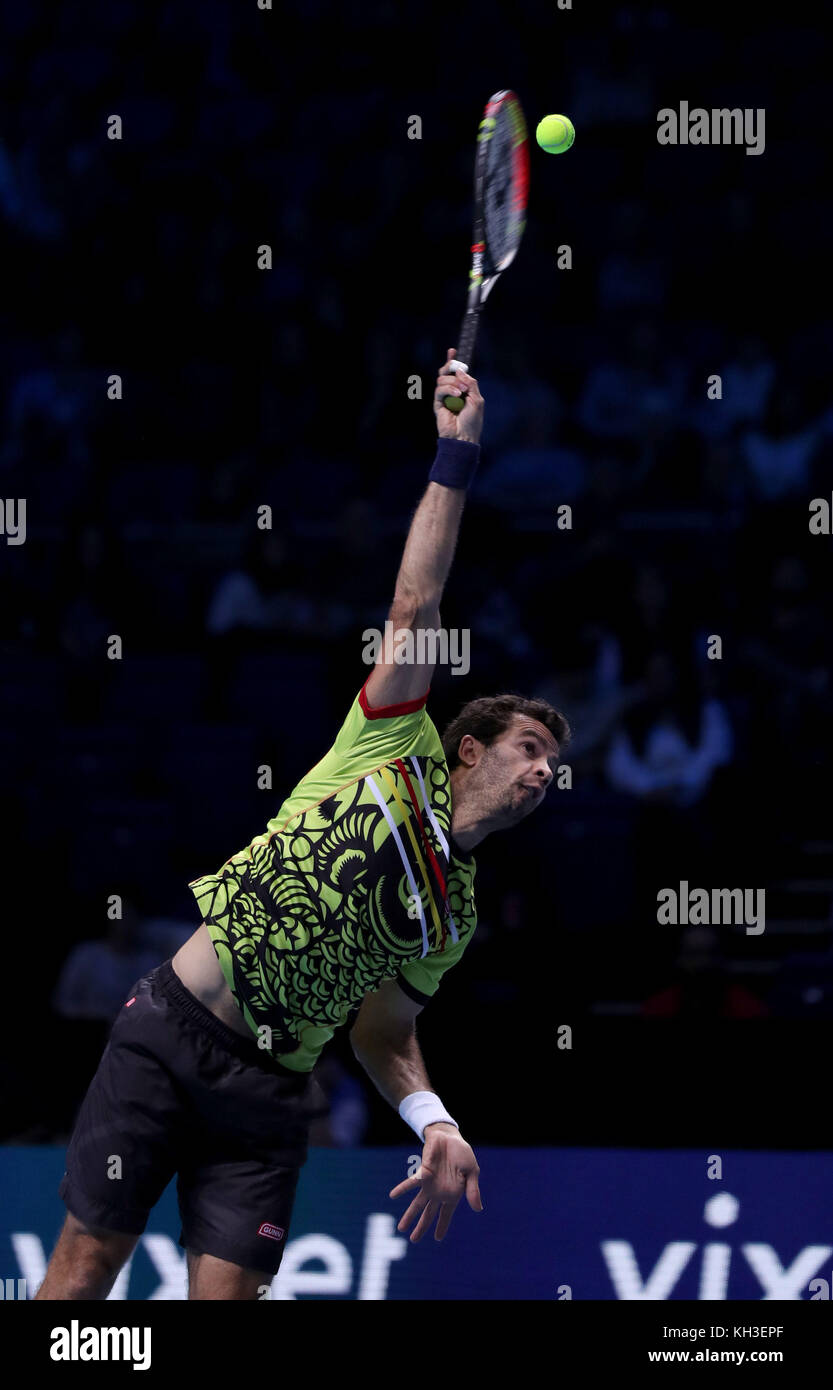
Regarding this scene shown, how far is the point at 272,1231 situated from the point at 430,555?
1686 millimetres

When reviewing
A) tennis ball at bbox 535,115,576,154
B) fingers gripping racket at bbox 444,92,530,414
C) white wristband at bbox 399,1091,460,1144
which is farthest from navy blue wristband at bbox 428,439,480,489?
tennis ball at bbox 535,115,576,154

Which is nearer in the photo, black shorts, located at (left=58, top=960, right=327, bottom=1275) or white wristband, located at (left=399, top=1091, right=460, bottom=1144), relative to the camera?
black shorts, located at (left=58, top=960, right=327, bottom=1275)

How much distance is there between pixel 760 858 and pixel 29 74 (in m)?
7.26

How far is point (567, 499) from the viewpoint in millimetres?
10352

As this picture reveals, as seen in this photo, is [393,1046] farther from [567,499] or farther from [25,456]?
[25,456]

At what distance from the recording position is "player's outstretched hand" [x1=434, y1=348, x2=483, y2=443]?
192 inches

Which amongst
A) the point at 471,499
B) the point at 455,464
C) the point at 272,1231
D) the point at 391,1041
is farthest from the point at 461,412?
the point at 471,499

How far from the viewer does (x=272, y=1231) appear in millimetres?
4941

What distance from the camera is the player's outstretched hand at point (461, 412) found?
4875 mm

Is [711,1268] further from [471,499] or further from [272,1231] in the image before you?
[471,499]

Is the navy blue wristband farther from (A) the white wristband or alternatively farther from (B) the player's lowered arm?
(A) the white wristband

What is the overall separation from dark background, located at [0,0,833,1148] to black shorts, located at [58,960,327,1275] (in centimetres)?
246

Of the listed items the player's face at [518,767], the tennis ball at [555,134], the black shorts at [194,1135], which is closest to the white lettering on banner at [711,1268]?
the black shorts at [194,1135]
